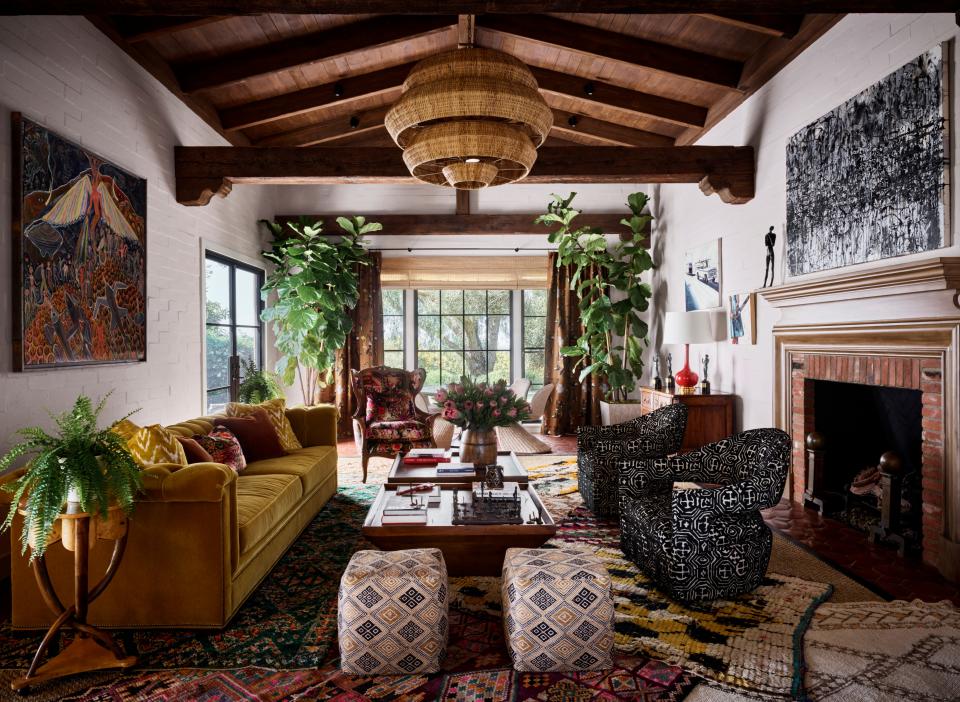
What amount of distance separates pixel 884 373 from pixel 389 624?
3050 mm

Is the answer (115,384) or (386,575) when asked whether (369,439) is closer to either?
(115,384)

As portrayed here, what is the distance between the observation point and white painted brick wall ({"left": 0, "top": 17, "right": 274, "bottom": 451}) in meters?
3.04

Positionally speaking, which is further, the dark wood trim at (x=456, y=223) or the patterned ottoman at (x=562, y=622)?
the dark wood trim at (x=456, y=223)

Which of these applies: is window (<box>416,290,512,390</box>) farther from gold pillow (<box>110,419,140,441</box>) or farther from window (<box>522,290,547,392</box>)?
gold pillow (<box>110,419,140,441</box>)

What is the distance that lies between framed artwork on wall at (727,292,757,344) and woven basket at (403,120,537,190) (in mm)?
2583

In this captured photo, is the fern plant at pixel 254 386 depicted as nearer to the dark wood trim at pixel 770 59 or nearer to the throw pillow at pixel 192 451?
the throw pillow at pixel 192 451

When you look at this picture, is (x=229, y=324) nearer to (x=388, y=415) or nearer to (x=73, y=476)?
(x=388, y=415)

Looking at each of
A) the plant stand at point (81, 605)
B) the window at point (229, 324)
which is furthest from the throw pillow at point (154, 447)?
the window at point (229, 324)

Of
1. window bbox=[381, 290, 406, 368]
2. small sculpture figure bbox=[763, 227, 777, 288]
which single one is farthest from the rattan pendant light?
window bbox=[381, 290, 406, 368]

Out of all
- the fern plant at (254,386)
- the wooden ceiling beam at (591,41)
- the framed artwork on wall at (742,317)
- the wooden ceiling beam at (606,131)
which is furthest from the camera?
the wooden ceiling beam at (606,131)

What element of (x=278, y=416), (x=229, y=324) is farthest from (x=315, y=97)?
(x=278, y=416)

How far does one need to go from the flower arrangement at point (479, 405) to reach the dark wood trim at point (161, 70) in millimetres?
3015

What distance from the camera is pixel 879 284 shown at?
3.32m

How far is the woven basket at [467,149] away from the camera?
2.92 m
